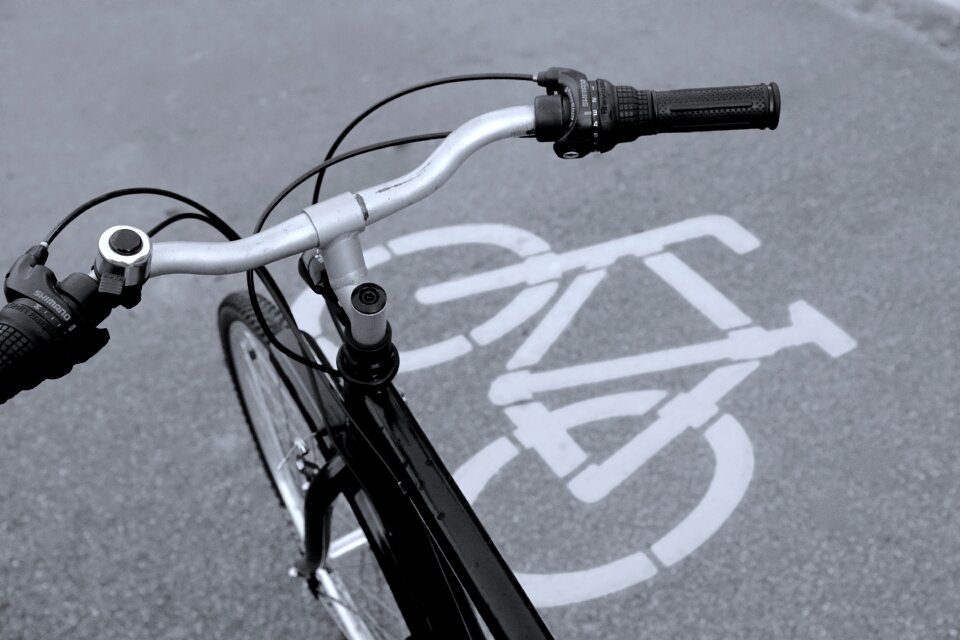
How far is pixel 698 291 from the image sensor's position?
4.14 metres

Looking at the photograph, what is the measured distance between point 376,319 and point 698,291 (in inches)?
104

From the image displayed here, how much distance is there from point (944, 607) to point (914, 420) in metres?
0.77

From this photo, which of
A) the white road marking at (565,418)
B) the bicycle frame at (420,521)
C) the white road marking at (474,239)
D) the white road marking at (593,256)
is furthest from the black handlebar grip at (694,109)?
the white road marking at (474,239)

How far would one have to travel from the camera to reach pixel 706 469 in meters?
3.48

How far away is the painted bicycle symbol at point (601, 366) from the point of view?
130 inches

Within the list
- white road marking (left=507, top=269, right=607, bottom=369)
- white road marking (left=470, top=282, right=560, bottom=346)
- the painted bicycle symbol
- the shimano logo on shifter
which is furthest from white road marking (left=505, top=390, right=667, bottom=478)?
the shimano logo on shifter

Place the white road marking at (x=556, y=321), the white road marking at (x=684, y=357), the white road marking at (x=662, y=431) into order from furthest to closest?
the white road marking at (x=556, y=321) < the white road marking at (x=684, y=357) < the white road marking at (x=662, y=431)

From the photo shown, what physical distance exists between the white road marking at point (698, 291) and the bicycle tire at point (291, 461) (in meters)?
1.70

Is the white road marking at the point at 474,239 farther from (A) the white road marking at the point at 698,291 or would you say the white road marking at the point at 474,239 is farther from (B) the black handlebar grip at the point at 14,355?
(B) the black handlebar grip at the point at 14,355

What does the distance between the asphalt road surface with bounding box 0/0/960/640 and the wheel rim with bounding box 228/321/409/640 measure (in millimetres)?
199

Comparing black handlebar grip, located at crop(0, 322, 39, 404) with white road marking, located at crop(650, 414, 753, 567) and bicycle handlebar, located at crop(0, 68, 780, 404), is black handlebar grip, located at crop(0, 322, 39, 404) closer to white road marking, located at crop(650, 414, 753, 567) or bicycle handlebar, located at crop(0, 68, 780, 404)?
bicycle handlebar, located at crop(0, 68, 780, 404)

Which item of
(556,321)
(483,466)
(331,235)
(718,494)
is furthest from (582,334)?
(331,235)

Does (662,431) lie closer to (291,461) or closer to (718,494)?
(718,494)

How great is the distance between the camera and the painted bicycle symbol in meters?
3.31
